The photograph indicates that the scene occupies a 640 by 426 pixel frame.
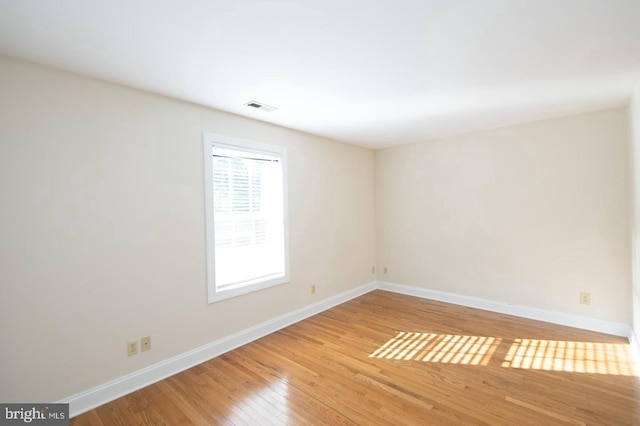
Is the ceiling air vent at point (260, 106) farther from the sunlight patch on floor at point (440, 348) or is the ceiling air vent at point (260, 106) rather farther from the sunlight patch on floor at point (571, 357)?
the sunlight patch on floor at point (571, 357)

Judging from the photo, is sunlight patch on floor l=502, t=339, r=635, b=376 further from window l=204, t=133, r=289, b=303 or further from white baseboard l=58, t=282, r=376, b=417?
window l=204, t=133, r=289, b=303

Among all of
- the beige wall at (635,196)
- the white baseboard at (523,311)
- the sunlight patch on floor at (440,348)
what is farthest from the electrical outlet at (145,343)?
the beige wall at (635,196)

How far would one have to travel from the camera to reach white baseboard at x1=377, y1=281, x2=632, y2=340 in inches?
120

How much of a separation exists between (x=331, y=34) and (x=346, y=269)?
11.0 ft

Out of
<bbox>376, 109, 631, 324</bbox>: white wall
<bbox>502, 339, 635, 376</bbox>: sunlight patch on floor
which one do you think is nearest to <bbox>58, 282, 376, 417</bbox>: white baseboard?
<bbox>376, 109, 631, 324</bbox>: white wall

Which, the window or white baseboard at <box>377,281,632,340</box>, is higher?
the window

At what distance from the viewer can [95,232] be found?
2125mm

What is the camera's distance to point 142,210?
237 centimetres

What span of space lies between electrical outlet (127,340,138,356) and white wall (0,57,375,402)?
0.04 m

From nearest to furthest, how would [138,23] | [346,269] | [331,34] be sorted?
[138,23], [331,34], [346,269]

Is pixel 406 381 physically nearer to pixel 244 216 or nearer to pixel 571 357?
pixel 571 357

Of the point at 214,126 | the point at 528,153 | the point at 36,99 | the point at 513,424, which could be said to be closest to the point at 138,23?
the point at 36,99

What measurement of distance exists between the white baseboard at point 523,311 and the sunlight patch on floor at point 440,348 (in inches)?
35.2

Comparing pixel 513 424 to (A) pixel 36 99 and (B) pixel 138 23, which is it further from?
(A) pixel 36 99
